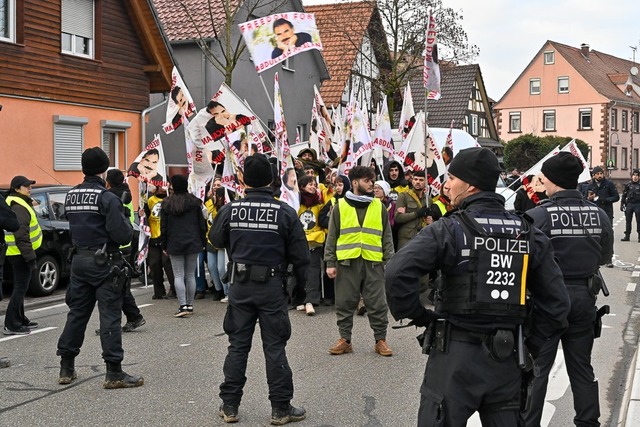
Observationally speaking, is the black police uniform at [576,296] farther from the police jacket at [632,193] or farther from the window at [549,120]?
the window at [549,120]

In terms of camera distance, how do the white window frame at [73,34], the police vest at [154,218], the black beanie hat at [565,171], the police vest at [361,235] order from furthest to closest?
the white window frame at [73,34], the police vest at [154,218], the police vest at [361,235], the black beanie hat at [565,171]

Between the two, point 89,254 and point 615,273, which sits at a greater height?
point 89,254

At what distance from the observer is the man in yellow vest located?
27.0 ft

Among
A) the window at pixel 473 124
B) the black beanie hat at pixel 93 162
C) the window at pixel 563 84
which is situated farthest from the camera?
the window at pixel 563 84

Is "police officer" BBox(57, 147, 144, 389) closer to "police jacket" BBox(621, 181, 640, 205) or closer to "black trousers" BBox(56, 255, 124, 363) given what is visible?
"black trousers" BBox(56, 255, 124, 363)

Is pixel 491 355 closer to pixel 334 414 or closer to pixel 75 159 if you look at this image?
pixel 334 414

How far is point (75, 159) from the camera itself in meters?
19.4

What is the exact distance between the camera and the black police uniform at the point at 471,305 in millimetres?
3771

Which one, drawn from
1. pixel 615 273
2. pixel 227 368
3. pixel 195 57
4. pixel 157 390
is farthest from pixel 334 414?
pixel 195 57

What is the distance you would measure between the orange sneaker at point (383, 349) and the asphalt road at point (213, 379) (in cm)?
8

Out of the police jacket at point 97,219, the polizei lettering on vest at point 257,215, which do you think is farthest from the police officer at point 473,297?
the police jacket at point 97,219

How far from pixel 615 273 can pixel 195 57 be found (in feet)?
52.7

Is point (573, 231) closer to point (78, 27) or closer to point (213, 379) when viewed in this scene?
point (213, 379)

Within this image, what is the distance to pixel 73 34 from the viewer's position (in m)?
19.2
